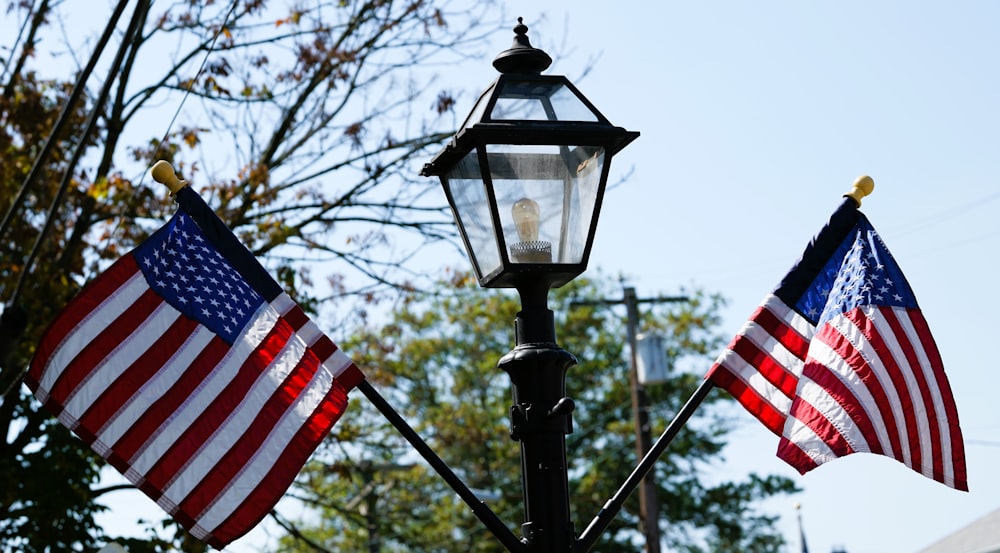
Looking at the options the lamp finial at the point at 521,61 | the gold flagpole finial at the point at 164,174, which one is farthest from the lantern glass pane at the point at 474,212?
the gold flagpole finial at the point at 164,174

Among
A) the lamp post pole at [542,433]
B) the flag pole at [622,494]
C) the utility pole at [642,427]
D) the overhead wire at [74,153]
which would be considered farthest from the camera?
the utility pole at [642,427]

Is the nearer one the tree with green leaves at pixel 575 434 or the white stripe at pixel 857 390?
the white stripe at pixel 857 390

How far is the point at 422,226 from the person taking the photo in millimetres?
14383

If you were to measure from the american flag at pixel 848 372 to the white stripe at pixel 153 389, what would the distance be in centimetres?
226

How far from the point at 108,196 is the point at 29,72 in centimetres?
211

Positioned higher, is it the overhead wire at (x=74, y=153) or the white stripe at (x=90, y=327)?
the overhead wire at (x=74, y=153)

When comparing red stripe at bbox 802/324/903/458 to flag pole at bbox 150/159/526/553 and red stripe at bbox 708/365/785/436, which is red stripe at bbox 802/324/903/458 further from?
flag pole at bbox 150/159/526/553

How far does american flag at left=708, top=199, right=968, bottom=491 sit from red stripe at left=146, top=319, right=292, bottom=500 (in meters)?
1.92

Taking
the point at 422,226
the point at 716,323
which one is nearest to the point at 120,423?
the point at 422,226

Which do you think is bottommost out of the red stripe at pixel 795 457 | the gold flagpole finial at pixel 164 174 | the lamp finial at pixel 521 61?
the red stripe at pixel 795 457

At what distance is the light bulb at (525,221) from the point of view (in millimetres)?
4762

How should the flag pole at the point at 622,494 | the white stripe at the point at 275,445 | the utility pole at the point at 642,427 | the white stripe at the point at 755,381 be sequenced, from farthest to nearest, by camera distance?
the utility pole at the point at 642,427, the white stripe at the point at 755,381, the white stripe at the point at 275,445, the flag pole at the point at 622,494

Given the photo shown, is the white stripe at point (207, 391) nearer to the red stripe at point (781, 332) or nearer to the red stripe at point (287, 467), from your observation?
the red stripe at point (287, 467)

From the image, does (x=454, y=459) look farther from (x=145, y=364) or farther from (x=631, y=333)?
(x=145, y=364)
